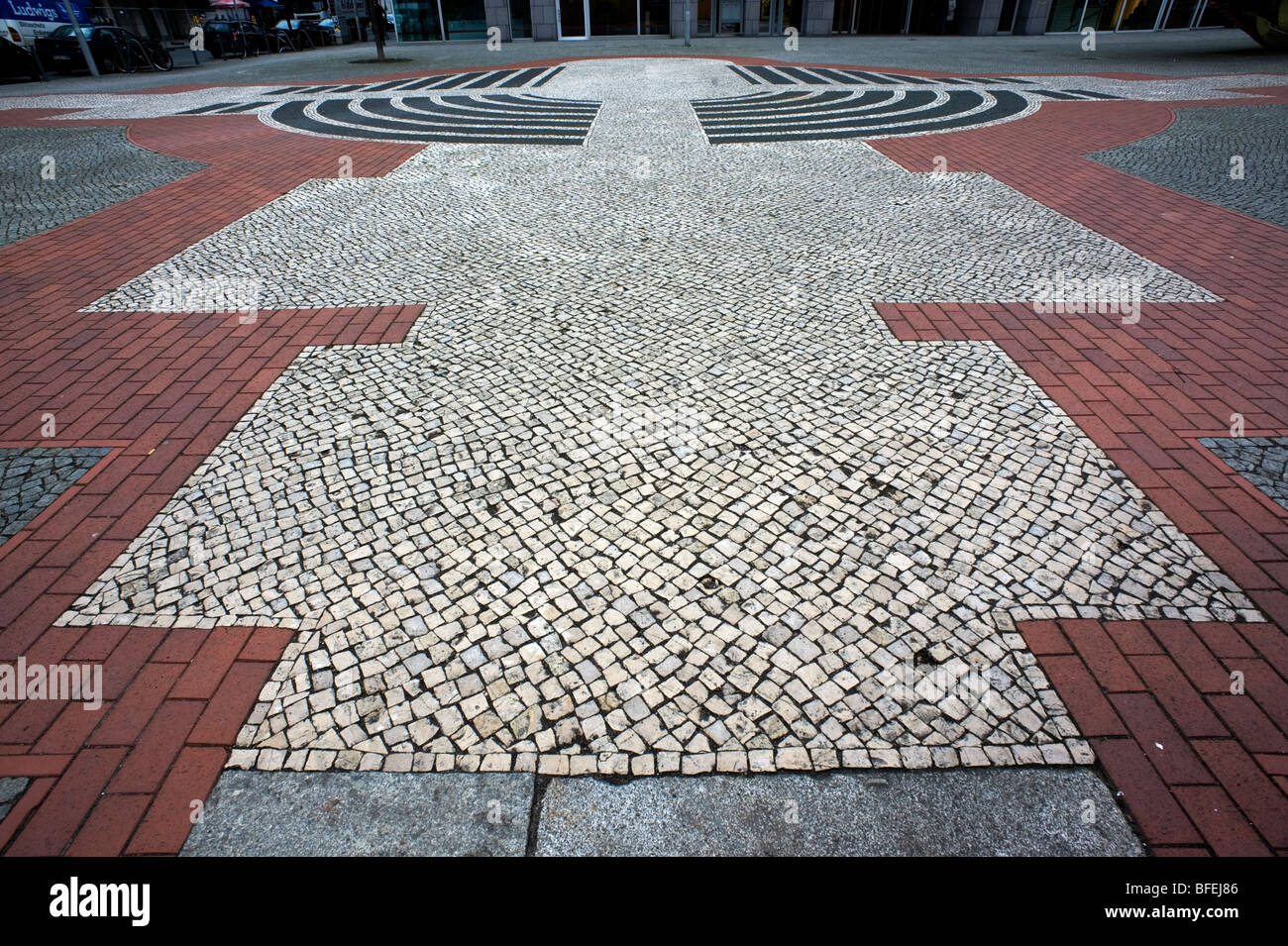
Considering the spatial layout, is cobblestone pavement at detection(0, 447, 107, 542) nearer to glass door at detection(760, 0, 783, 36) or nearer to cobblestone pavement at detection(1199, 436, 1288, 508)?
cobblestone pavement at detection(1199, 436, 1288, 508)

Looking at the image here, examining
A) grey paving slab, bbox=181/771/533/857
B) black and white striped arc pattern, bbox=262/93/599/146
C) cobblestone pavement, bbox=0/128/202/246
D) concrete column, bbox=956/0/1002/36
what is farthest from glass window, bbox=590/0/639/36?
grey paving slab, bbox=181/771/533/857

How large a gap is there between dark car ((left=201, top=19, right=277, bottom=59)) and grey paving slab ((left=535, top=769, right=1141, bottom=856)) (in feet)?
118

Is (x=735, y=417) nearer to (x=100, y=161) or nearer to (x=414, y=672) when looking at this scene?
(x=414, y=672)

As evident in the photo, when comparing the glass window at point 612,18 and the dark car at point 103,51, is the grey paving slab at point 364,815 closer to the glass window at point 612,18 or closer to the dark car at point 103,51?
the dark car at point 103,51

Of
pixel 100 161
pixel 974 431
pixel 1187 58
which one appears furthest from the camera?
pixel 1187 58

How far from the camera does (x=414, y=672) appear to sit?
275 cm

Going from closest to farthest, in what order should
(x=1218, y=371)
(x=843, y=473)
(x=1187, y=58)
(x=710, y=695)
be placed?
(x=710, y=695), (x=843, y=473), (x=1218, y=371), (x=1187, y=58)

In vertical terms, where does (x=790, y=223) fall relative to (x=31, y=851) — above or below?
above

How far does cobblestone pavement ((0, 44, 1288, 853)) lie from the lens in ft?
8.22

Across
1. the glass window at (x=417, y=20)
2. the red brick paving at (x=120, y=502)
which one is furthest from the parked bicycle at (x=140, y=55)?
the red brick paving at (x=120, y=502)

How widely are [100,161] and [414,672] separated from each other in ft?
41.1

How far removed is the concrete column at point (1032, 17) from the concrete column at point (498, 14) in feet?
78.7

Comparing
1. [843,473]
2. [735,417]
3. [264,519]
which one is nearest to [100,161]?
[264,519]

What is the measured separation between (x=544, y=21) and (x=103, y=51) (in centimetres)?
1700
